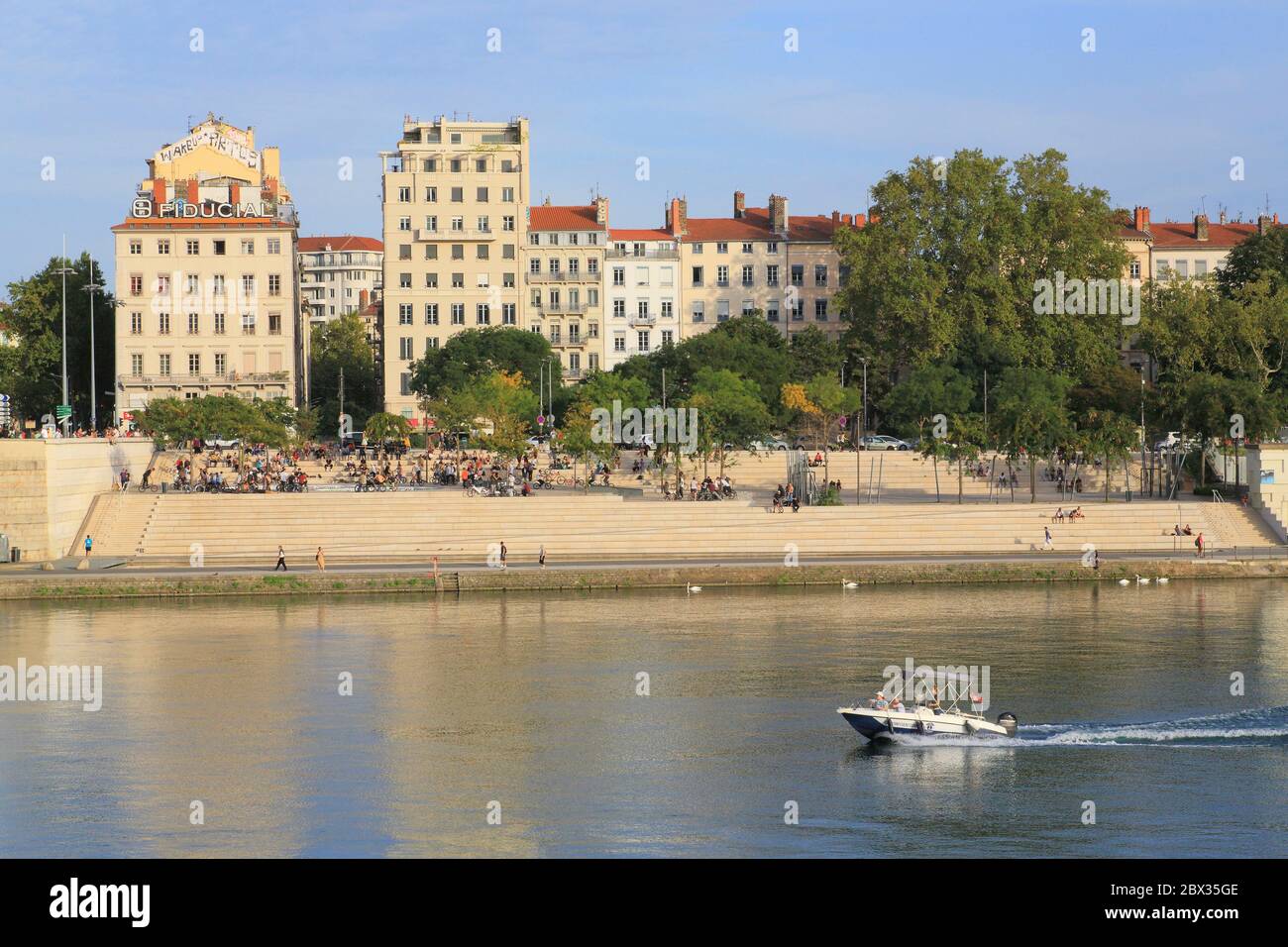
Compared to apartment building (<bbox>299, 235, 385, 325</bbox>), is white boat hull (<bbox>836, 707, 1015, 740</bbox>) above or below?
below

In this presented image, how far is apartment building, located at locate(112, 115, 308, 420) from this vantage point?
107438 millimetres

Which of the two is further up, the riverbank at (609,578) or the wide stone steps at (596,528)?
the wide stone steps at (596,528)

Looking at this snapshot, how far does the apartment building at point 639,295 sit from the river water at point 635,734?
68.9m

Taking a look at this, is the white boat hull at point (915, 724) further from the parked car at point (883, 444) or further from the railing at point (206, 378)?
the railing at point (206, 378)

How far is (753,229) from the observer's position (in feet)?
416

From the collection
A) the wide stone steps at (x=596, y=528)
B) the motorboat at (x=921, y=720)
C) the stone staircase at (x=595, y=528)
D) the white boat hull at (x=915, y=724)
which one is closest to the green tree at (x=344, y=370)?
the stone staircase at (x=595, y=528)

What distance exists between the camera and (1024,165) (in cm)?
10931

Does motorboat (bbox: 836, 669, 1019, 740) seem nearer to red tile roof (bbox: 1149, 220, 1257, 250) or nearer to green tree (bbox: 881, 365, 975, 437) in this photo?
green tree (bbox: 881, 365, 975, 437)

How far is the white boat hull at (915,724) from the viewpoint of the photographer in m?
36.8

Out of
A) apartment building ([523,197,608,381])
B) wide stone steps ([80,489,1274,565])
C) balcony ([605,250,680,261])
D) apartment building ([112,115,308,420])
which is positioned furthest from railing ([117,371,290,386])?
wide stone steps ([80,489,1274,565])

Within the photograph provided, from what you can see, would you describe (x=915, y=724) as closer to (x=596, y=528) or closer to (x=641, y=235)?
(x=596, y=528)

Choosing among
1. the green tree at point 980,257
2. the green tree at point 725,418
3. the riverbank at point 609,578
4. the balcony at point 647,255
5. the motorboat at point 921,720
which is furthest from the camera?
the balcony at point 647,255

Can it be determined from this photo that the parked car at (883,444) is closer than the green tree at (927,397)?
Yes

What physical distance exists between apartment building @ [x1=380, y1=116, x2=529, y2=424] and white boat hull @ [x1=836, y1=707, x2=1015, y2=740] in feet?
275
